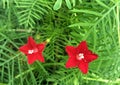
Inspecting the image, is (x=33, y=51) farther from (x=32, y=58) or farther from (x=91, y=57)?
(x=91, y=57)

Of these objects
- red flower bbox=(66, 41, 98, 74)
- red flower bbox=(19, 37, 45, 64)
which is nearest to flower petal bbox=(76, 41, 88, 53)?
red flower bbox=(66, 41, 98, 74)

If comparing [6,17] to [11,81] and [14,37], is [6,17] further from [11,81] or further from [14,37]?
[11,81]

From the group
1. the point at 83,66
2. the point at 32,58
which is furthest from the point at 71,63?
A: the point at 32,58

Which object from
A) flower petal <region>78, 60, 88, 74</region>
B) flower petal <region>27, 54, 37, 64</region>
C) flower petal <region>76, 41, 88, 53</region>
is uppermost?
flower petal <region>76, 41, 88, 53</region>

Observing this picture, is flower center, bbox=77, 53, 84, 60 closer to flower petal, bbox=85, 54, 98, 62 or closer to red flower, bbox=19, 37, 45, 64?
flower petal, bbox=85, 54, 98, 62

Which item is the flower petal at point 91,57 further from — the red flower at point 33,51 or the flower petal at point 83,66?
the red flower at point 33,51

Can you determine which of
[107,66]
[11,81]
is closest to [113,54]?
[107,66]
